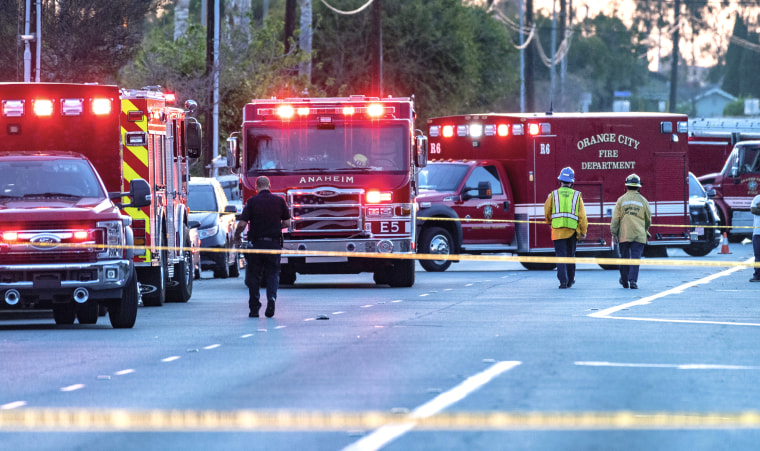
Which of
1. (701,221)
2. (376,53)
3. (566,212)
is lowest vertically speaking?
(701,221)

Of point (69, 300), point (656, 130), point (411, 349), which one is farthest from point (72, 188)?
point (656, 130)

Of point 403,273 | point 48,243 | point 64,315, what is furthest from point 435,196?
point 48,243

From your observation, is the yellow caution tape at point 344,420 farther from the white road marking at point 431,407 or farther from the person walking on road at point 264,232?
the person walking on road at point 264,232

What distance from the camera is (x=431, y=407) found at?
35.5ft

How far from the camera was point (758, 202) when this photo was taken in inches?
1022

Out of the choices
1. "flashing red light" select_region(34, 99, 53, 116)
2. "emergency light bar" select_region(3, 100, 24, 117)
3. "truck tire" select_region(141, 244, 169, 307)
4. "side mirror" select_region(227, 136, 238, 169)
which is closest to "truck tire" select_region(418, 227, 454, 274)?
"side mirror" select_region(227, 136, 238, 169)

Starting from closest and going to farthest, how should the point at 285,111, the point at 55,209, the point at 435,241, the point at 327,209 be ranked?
the point at 55,209, the point at 327,209, the point at 285,111, the point at 435,241

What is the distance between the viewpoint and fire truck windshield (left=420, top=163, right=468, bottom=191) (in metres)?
30.6

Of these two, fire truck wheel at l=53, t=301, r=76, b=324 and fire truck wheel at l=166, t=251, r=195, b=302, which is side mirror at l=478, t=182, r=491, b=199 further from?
fire truck wheel at l=53, t=301, r=76, b=324

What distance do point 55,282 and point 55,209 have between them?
0.77 metres

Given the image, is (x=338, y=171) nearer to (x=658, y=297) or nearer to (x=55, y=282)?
(x=658, y=297)

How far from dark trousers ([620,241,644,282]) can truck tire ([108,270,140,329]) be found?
9.00 m

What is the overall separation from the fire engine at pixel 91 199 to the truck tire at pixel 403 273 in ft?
11.7

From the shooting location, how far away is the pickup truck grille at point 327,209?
24781mm
